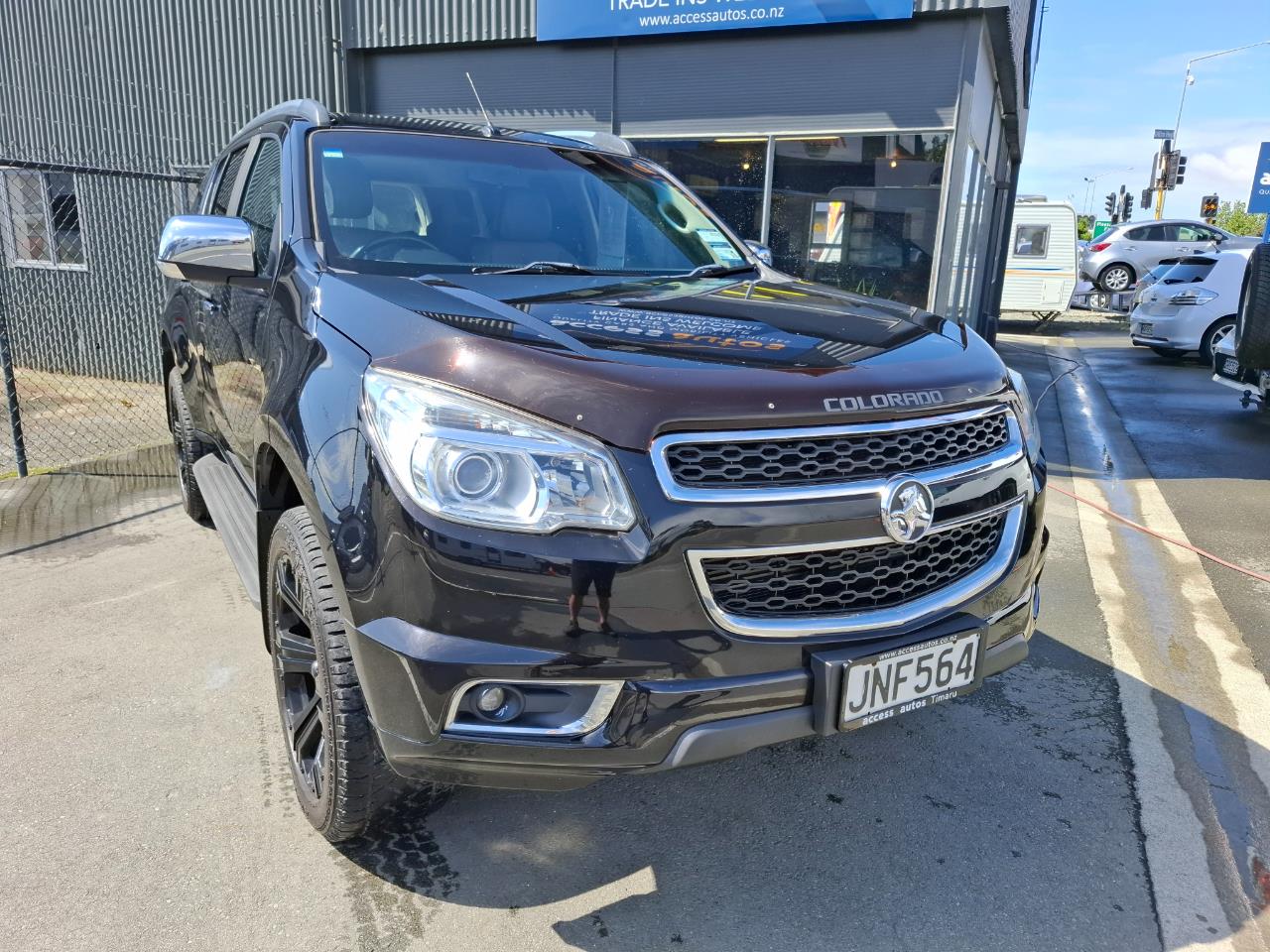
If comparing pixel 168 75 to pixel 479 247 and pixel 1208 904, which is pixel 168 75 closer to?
pixel 479 247

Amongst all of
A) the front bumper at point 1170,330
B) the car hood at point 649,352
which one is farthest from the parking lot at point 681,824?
the front bumper at point 1170,330

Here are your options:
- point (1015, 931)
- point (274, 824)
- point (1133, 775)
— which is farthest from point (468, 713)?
point (1133, 775)

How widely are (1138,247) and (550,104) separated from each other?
18.0 m

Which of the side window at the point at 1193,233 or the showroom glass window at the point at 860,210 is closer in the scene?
the showroom glass window at the point at 860,210

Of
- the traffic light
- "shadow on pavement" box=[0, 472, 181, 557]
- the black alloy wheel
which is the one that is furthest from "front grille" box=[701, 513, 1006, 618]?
the traffic light

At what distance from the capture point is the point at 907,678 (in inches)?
82.7

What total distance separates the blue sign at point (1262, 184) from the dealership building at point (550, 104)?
5.59 m

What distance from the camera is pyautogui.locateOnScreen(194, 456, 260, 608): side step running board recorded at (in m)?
2.99

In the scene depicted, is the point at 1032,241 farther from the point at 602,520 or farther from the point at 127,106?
the point at 602,520

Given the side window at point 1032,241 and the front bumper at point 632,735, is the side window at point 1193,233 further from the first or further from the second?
the front bumper at point 632,735

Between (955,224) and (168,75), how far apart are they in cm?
903

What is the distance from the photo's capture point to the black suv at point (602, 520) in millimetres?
1813

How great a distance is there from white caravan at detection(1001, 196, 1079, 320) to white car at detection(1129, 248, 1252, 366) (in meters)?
4.42

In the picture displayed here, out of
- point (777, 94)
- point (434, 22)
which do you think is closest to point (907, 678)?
point (777, 94)
